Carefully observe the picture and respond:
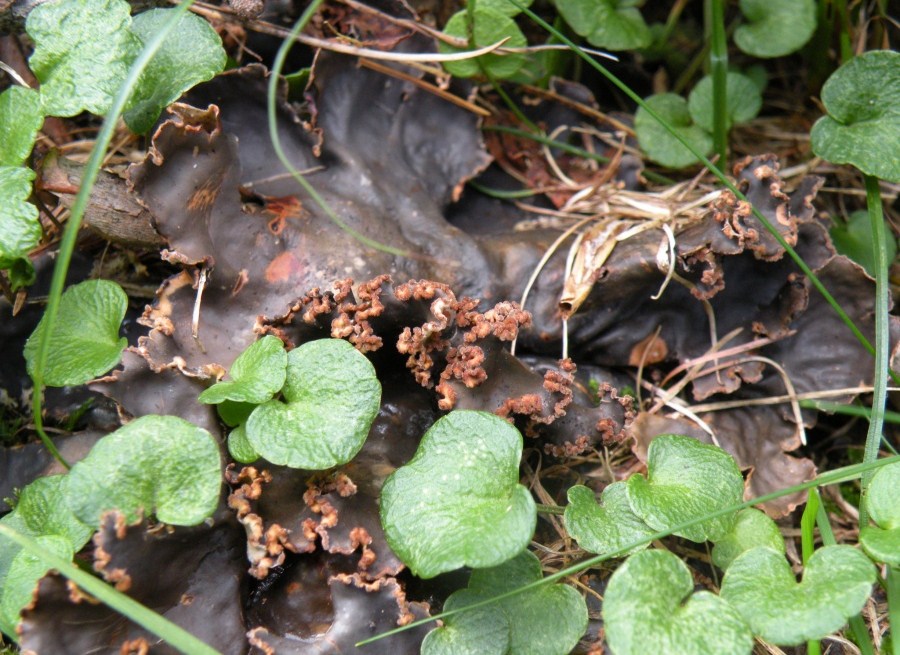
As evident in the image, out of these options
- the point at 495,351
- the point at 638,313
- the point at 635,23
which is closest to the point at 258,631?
the point at 495,351

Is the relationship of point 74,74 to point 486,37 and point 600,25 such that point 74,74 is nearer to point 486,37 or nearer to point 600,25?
point 486,37

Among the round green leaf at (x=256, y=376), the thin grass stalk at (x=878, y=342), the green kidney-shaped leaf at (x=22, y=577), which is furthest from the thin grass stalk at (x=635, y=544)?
the green kidney-shaped leaf at (x=22, y=577)

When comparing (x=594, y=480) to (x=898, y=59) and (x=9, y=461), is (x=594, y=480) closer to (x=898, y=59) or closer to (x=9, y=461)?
(x=898, y=59)

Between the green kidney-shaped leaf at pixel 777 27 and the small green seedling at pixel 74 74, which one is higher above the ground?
the green kidney-shaped leaf at pixel 777 27

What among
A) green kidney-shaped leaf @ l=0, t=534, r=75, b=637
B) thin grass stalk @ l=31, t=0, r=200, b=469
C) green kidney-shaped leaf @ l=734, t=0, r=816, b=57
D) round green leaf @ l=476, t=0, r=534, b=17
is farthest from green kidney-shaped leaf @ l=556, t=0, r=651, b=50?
green kidney-shaped leaf @ l=0, t=534, r=75, b=637

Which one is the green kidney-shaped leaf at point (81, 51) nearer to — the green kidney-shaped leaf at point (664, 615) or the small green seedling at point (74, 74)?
the small green seedling at point (74, 74)

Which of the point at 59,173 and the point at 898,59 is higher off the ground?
the point at 898,59
